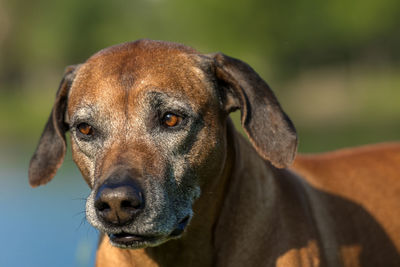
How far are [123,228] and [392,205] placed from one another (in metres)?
2.55

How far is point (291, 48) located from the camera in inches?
1526

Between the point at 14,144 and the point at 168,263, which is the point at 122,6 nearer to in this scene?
the point at 14,144

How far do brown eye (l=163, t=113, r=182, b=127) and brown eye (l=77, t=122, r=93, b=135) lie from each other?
1.53 feet

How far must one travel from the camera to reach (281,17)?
36594mm

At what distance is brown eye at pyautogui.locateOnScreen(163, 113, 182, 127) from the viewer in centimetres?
388

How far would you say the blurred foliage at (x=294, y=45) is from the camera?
2841 centimetres

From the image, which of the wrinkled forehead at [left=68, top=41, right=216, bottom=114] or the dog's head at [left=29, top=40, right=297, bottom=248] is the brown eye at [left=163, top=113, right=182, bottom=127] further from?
the wrinkled forehead at [left=68, top=41, right=216, bottom=114]

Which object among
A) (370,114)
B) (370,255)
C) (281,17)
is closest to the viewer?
(370,255)

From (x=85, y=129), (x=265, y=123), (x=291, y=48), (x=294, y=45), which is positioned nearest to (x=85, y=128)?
(x=85, y=129)

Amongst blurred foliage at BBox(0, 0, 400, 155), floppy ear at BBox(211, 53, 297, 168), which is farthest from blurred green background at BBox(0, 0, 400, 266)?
floppy ear at BBox(211, 53, 297, 168)

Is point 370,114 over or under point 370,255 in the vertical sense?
under

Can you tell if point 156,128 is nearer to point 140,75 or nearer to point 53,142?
point 140,75

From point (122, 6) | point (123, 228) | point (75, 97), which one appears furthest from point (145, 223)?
point (122, 6)

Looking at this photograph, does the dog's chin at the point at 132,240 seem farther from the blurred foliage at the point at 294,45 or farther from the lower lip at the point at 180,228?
the blurred foliage at the point at 294,45
